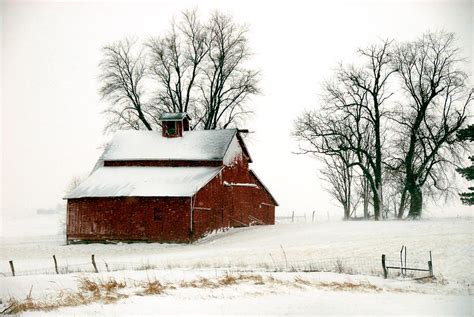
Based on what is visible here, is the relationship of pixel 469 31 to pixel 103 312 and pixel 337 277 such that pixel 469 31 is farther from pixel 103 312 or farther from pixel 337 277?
pixel 103 312

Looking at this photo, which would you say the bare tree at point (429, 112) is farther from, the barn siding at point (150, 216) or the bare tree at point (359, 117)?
the barn siding at point (150, 216)

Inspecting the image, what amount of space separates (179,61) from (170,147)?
5491 mm

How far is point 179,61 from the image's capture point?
1997 cm

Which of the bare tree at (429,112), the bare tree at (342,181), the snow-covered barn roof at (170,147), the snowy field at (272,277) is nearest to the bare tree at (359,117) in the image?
the bare tree at (342,181)

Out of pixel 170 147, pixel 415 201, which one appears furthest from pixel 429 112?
pixel 170 147

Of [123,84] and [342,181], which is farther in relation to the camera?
[342,181]

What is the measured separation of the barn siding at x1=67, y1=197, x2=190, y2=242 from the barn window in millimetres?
58

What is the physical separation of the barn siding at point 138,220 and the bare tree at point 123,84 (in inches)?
128

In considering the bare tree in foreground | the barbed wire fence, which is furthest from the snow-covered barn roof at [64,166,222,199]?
the barbed wire fence

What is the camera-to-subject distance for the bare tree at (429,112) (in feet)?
48.9

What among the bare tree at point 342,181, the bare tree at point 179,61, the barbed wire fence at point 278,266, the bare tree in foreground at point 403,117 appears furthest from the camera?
the bare tree at point 342,181

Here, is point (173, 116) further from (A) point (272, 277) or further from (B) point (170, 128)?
(A) point (272, 277)

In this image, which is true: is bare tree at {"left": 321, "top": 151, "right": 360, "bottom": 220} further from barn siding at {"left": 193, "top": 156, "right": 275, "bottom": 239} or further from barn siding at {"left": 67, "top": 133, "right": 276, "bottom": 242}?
barn siding at {"left": 193, "top": 156, "right": 275, "bottom": 239}

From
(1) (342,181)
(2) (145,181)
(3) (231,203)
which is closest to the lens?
(1) (342,181)
